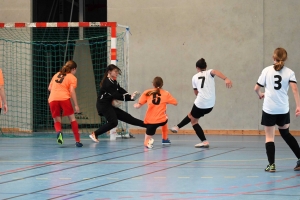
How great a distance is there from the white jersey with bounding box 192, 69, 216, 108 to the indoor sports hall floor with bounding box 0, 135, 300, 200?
868mm

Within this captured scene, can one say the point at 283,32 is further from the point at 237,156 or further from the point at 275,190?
the point at 275,190

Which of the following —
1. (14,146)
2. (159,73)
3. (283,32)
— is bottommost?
(14,146)

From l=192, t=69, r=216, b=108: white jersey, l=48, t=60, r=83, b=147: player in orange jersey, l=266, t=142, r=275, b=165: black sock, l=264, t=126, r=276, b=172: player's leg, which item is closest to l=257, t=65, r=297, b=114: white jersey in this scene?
l=264, t=126, r=276, b=172: player's leg

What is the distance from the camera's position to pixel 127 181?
23.5 feet

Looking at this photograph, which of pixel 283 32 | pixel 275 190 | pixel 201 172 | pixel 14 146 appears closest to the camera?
pixel 275 190

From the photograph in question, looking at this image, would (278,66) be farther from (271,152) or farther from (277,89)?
(271,152)

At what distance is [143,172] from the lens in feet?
26.1

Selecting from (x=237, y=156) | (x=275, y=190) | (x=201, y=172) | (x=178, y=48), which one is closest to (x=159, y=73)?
(x=178, y=48)

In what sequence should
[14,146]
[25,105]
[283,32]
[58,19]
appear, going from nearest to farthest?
[14,146], [283,32], [25,105], [58,19]

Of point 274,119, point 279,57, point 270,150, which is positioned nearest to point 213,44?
point 279,57

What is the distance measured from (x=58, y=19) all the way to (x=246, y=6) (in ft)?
18.4

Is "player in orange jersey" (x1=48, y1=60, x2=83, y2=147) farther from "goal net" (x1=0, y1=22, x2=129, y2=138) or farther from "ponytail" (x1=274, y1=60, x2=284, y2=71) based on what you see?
"ponytail" (x1=274, y1=60, x2=284, y2=71)

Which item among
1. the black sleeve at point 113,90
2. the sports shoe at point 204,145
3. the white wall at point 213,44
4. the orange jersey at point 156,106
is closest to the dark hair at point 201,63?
the orange jersey at point 156,106

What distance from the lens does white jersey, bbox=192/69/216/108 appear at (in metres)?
11.2
